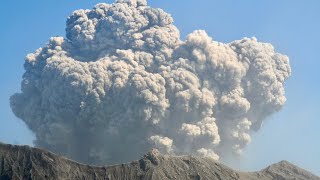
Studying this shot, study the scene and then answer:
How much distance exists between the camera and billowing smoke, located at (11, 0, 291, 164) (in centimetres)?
7606

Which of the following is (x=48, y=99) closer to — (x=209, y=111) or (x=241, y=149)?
(x=209, y=111)

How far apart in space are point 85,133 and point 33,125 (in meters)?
10.9

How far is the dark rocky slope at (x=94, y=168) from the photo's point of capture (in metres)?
35.6

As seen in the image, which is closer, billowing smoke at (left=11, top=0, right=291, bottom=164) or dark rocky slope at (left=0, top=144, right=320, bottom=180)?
dark rocky slope at (left=0, top=144, right=320, bottom=180)

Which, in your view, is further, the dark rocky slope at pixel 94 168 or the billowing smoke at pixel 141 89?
the billowing smoke at pixel 141 89

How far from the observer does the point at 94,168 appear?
121 feet

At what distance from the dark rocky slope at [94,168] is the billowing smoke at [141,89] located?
33.9 metres

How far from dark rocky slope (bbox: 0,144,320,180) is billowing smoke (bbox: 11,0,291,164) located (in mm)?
33895

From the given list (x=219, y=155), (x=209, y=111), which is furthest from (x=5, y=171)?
(x=219, y=155)

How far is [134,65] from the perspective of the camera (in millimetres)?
80562

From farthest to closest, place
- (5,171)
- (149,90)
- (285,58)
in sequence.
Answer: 1. (285,58)
2. (149,90)
3. (5,171)

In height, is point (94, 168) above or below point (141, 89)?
below

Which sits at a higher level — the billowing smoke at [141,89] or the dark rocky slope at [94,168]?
the billowing smoke at [141,89]

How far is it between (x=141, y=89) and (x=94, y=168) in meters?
38.7
